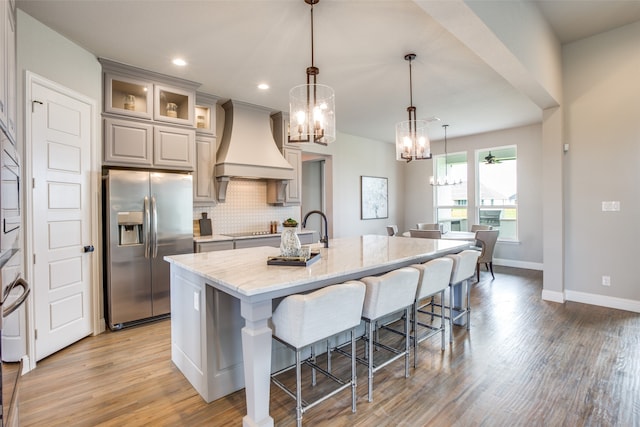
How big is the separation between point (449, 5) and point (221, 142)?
11.7 feet

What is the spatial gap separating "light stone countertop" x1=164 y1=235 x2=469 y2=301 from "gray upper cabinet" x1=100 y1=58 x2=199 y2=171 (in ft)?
5.88

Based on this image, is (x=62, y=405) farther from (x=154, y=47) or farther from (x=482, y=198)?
(x=482, y=198)

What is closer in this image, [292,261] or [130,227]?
[292,261]

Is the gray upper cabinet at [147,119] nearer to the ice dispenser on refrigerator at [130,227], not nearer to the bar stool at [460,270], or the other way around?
the ice dispenser on refrigerator at [130,227]

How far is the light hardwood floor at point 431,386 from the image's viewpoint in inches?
77.1

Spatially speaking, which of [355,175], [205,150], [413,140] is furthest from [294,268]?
[355,175]

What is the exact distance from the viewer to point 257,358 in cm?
173

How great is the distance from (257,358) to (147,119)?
10.5 ft

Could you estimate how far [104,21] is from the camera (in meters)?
2.71

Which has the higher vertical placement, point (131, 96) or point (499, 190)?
point (131, 96)

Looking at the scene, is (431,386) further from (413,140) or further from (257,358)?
(413,140)

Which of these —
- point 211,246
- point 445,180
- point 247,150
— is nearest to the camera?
point 211,246

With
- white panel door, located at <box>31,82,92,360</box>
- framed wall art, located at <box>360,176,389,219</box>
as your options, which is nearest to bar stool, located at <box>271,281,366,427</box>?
white panel door, located at <box>31,82,92,360</box>

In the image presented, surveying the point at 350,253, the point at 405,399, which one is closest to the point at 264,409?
the point at 405,399
